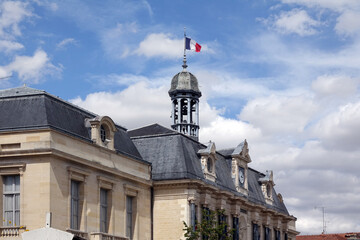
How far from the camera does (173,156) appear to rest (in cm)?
5269

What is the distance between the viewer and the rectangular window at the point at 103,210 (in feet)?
147

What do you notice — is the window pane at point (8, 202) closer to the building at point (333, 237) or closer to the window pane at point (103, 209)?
the window pane at point (103, 209)

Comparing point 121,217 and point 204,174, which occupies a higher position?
point 204,174

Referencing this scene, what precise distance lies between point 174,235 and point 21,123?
16.2 metres

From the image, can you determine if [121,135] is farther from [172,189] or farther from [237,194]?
[237,194]

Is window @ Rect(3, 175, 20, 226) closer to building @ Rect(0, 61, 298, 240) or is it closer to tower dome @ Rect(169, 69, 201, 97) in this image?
building @ Rect(0, 61, 298, 240)

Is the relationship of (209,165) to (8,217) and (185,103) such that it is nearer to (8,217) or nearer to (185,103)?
(185,103)

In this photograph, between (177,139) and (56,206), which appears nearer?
(56,206)

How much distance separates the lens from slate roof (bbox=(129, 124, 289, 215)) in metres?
51.8

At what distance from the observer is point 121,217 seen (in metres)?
46.9

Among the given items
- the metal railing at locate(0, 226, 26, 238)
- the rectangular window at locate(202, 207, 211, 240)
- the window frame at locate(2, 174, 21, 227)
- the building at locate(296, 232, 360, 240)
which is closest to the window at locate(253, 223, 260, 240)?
the rectangular window at locate(202, 207, 211, 240)

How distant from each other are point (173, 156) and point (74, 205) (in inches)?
503

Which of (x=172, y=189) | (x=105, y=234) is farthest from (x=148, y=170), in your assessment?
(x=105, y=234)

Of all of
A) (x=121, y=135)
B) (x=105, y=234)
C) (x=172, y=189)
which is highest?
(x=121, y=135)
